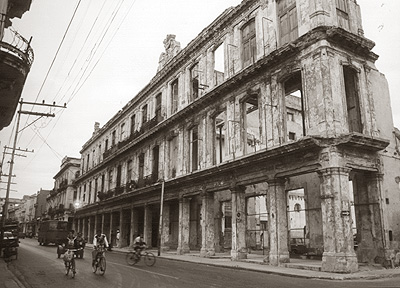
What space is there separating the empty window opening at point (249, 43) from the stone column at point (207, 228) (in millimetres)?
8003

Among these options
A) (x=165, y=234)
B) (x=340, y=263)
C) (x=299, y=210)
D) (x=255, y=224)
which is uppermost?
(x=299, y=210)

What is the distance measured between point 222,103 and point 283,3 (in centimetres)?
614

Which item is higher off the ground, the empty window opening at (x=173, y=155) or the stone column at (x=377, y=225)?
the empty window opening at (x=173, y=155)

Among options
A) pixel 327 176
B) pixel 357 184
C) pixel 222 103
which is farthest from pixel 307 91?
pixel 222 103

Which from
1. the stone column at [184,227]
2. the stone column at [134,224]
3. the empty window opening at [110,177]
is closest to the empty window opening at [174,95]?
the stone column at [184,227]

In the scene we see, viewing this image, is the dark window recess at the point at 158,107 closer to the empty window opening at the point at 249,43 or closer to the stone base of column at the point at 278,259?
the empty window opening at the point at 249,43

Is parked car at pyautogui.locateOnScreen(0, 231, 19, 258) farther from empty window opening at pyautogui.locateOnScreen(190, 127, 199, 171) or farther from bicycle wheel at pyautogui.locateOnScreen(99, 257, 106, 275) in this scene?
empty window opening at pyautogui.locateOnScreen(190, 127, 199, 171)

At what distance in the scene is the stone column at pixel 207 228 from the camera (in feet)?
62.1

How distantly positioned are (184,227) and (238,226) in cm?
565

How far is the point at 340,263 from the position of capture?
11.7 meters

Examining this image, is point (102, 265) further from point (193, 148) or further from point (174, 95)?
point (174, 95)

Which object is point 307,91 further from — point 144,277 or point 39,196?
point 39,196

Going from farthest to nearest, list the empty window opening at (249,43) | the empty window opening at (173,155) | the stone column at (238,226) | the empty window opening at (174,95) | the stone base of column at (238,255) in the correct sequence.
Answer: the empty window opening at (174,95)
the empty window opening at (173,155)
the empty window opening at (249,43)
the stone column at (238,226)
the stone base of column at (238,255)

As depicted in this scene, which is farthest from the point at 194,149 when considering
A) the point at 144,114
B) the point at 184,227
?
the point at 144,114
